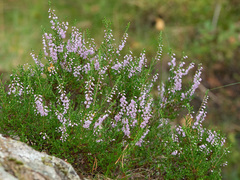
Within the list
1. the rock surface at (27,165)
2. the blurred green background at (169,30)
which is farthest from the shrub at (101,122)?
the blurred green background at (169,30)

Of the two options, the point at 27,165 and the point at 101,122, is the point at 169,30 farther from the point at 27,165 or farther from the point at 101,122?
the point at 27,165

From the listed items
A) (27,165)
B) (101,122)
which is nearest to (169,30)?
(101,122)

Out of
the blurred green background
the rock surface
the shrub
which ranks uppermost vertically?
the blurred green background

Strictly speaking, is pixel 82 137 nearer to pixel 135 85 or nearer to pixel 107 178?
pixel 107 178

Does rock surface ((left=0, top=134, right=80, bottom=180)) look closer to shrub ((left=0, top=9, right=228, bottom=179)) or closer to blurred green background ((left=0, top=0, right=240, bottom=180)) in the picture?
shrub ((left=0, top=9, right=228, bottom=179))

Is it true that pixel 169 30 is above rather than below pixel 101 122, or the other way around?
above

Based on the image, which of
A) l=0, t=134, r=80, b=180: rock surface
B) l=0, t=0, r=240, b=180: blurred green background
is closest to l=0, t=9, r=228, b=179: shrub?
l=0, t=134, r=80, b=180: rock surface

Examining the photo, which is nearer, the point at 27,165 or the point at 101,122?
the point at 27,165
